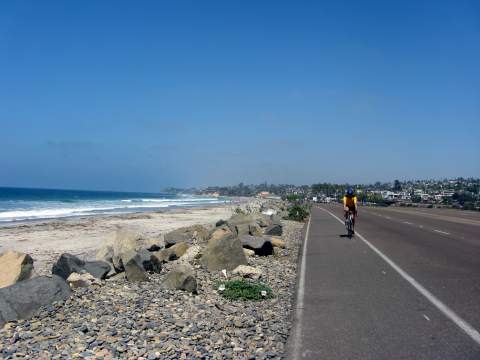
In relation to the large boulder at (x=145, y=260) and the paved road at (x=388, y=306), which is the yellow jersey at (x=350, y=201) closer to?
the paved road at (x=388, y=306)

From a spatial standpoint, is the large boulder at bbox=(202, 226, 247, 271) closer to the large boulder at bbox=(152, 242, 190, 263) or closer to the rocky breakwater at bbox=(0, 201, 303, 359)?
the rocky breakwater at bbox=(0, 201, 303, 359)

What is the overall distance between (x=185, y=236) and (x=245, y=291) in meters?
9.65

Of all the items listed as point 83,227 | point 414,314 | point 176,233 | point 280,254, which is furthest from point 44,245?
point 414,314

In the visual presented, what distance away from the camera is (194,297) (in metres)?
8.61

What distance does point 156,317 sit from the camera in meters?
7.13

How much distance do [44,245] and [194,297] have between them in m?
16.2

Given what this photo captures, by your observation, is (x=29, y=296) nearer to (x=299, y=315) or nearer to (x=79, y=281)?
(x=79, y=281)

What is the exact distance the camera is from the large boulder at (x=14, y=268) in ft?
30.0

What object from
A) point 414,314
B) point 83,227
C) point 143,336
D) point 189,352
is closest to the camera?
point 189,352

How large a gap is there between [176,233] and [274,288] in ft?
30.3

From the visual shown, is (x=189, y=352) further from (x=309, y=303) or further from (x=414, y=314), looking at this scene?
(x=414, y=314)

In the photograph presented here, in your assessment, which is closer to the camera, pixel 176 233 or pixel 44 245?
pixel 176 233

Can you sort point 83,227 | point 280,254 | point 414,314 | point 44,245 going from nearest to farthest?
point 414,314 < point 280,254 < point 44,245 < point 83,227

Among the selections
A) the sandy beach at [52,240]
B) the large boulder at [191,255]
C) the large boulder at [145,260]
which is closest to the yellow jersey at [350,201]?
the large boulder at [191,255]
